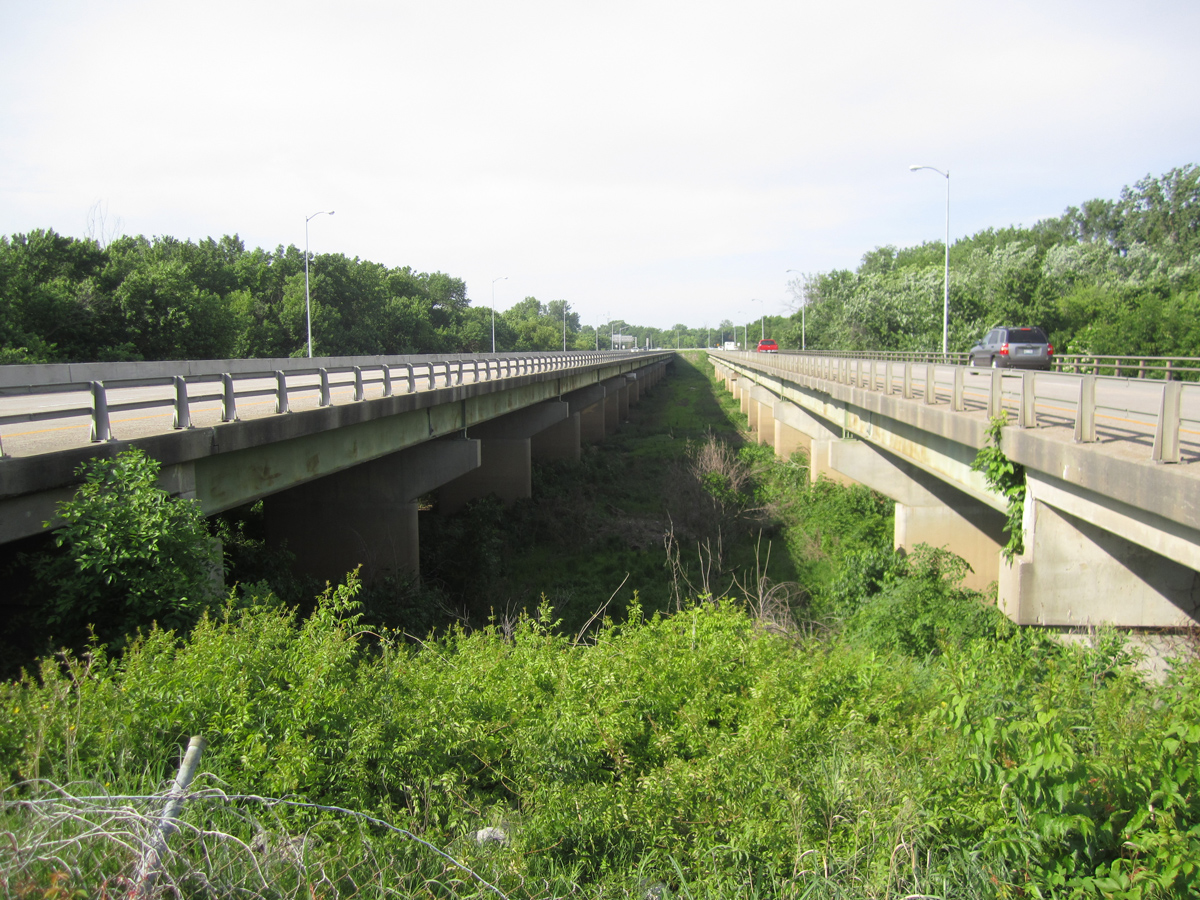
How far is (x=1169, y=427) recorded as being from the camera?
830 centimetres

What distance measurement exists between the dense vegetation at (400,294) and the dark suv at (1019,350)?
20.3m

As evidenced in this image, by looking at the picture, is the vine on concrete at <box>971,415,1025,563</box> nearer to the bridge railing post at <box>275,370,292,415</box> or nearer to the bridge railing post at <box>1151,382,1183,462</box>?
the bridge railing post at <box>1151,382,1183,462</box>

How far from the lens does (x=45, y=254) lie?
144 feet

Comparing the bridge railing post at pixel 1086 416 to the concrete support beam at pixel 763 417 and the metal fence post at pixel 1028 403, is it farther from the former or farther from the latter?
the concrete support beam at pixel 763 417

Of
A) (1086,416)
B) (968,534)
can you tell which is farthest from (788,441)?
(1086,416)

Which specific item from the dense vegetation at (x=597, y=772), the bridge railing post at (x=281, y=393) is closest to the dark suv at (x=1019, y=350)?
the dense vegetation at (x=597, y=772)

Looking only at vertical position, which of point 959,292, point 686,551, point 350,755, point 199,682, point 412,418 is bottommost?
point 686,551

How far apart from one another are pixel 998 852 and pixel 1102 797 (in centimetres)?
73

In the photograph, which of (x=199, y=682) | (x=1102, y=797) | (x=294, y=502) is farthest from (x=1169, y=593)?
(x=294, y=502)

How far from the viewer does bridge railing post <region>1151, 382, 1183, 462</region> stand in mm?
8188

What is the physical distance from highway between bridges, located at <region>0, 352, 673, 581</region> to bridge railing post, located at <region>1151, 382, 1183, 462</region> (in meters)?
10.5

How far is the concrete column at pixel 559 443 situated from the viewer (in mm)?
40625

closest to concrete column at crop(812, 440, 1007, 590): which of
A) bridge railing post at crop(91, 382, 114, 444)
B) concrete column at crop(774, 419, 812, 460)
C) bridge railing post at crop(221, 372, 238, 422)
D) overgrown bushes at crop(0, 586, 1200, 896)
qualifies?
overgrown bushes at crop(0, 586, 1200, 896)

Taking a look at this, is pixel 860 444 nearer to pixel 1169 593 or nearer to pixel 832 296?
pixel 1169 593
